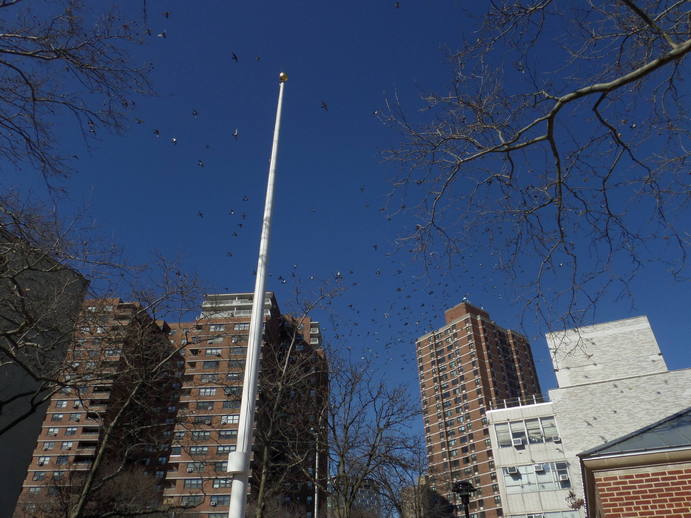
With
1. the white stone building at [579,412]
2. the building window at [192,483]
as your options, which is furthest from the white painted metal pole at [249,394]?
the building window at [192,483]

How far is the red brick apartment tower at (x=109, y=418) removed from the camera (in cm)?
1095

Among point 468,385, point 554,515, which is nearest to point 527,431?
point 554,515

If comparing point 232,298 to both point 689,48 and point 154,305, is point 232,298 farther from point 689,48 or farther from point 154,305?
point 689,48

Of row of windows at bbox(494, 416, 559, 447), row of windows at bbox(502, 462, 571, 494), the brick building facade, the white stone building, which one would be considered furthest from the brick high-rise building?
the white stone building

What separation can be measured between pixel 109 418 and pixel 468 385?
83.2m

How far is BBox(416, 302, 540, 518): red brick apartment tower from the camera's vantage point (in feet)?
276

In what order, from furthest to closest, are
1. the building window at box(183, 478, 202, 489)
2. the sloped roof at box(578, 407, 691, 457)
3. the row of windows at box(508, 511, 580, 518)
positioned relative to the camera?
1. the building window at box(183, 478, 202, 489)
2. the row of windows at box(508, 511, 580, 518)
3. the sloped roof at box(578, 407, 691, 457)

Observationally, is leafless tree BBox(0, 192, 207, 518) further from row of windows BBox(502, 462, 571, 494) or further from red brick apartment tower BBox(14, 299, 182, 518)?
row of windows BBox(502, 462, 571, 494)

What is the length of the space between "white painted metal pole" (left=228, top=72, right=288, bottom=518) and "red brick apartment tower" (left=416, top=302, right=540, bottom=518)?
3171 inches

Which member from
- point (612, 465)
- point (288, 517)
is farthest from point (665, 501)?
point (288, 517)

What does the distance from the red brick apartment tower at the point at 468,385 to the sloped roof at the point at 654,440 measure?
77632 millimetres

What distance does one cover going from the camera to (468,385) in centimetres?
9456

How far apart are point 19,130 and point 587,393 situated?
38.0m

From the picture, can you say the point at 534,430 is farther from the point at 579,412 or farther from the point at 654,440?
the point at 654,440
